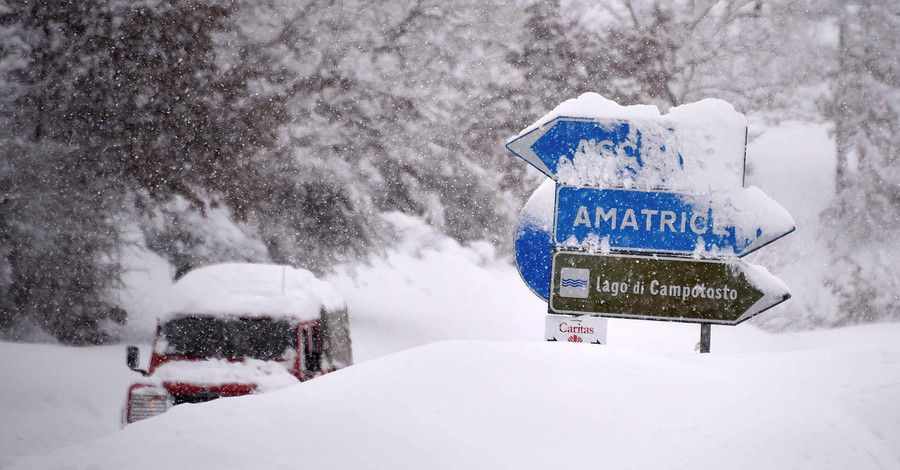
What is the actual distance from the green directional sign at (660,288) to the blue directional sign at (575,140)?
57 cm

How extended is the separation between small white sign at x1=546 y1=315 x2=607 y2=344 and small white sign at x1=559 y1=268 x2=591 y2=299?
0.89 ft

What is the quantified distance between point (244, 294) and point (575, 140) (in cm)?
495

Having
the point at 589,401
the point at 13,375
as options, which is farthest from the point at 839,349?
Result: the point at 13,375

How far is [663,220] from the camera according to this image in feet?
18.4

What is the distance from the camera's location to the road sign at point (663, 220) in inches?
219

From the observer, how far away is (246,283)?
973cm

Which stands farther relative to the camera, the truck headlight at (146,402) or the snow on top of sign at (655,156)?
the truck headlight at (146,402)

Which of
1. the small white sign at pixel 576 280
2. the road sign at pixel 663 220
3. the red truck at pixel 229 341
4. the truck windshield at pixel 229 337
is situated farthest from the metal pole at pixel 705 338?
the truck windshield at pixel 229 337

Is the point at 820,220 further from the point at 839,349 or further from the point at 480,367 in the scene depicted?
A: the point at 480,367

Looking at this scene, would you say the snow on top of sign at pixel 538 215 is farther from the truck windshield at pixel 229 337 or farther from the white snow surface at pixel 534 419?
the truck windshield at pixel 229 337

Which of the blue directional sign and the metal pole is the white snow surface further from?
the blue directional sign

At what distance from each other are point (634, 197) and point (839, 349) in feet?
4.97

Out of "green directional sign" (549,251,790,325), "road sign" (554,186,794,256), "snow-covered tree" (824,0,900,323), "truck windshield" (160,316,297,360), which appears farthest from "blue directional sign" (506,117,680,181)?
"snow-covered tree" (824,0,900,323)

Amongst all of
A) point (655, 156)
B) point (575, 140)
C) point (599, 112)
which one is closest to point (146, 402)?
point (575, 140)
